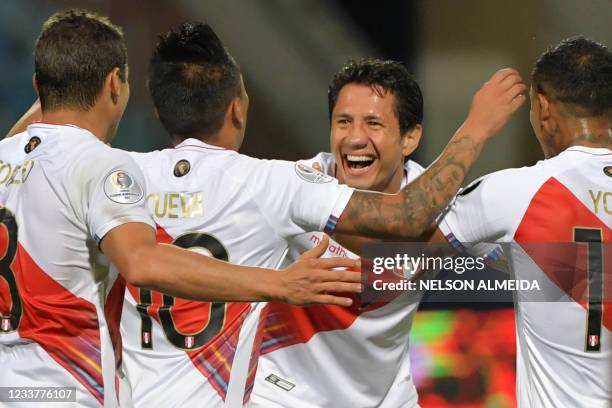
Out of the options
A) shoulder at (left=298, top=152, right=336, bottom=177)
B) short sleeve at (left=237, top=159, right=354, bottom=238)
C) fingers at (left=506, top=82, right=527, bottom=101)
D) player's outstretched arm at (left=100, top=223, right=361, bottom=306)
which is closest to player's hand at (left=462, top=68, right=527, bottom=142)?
fingers at (left=506, top=82, right=527, bottom=101)

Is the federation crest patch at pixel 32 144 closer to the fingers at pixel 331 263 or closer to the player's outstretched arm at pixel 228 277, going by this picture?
the player's outstretched arm at pixel 228 277

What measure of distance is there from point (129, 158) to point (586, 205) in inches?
61.8

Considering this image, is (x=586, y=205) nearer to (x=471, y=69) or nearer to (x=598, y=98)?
(x=598, y=98)

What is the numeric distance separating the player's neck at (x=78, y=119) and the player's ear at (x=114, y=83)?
0.08 m

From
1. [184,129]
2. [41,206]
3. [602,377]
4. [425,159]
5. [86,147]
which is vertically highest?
[425,159]

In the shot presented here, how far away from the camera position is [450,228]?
3.51m

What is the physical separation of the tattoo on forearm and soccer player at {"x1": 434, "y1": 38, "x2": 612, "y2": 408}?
5.2 inches

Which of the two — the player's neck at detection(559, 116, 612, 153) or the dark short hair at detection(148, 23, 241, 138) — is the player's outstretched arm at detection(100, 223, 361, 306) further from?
the player's neck at detection(559, 116, 612, 153)

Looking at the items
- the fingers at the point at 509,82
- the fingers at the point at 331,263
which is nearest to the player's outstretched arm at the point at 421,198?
the fingers at the point at 509,82

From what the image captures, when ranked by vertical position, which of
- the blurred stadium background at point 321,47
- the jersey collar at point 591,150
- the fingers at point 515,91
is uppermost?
the blurred stadium background at point 321,47

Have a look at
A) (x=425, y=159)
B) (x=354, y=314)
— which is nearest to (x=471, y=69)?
(x=425, y=159)

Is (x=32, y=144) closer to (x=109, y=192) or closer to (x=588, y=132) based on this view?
(x=109, y=192)

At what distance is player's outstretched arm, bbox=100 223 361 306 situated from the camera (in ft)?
8.59

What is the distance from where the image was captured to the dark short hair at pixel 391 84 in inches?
169
